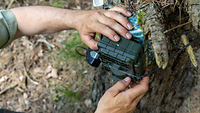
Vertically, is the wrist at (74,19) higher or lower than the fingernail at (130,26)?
lower

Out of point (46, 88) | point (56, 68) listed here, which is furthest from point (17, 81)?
point (56, 68)

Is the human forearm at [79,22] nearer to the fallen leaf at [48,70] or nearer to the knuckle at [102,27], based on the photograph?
the knuckle at [102,27]

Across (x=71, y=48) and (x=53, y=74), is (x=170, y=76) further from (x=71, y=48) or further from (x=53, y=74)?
(x=53, y=74)

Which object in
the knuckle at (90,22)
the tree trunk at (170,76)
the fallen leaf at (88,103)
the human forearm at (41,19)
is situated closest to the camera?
the tree trunk at (170,76)

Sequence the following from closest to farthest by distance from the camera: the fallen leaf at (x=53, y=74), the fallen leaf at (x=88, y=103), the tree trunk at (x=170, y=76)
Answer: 1. the tree trunk at (x=170, y=76)
2. the fallen leaf at (x=88, y=103)
3. the fallen leaf at (x=53, y=74)

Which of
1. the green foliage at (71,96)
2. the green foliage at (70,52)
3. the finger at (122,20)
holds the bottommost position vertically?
the green foliage at (71,96)

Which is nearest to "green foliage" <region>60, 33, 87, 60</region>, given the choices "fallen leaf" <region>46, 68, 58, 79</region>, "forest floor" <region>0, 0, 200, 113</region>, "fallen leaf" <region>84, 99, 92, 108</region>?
"forest floor" <region>0, 0, 200, 113</region>

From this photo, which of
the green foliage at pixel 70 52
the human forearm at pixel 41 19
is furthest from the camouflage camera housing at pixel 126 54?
the green foliage at pixel 70 52

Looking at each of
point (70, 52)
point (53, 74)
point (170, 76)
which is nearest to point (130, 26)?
point (170, 76)

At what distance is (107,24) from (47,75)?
80.4 inches

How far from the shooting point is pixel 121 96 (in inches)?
45.9

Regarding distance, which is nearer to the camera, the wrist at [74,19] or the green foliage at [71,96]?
the wrist at [74,19]

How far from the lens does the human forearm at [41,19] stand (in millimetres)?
1648

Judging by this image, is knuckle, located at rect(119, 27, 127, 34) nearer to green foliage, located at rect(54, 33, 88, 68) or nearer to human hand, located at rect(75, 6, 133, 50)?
human hand, located at rect(75, 6, 133, 50)
